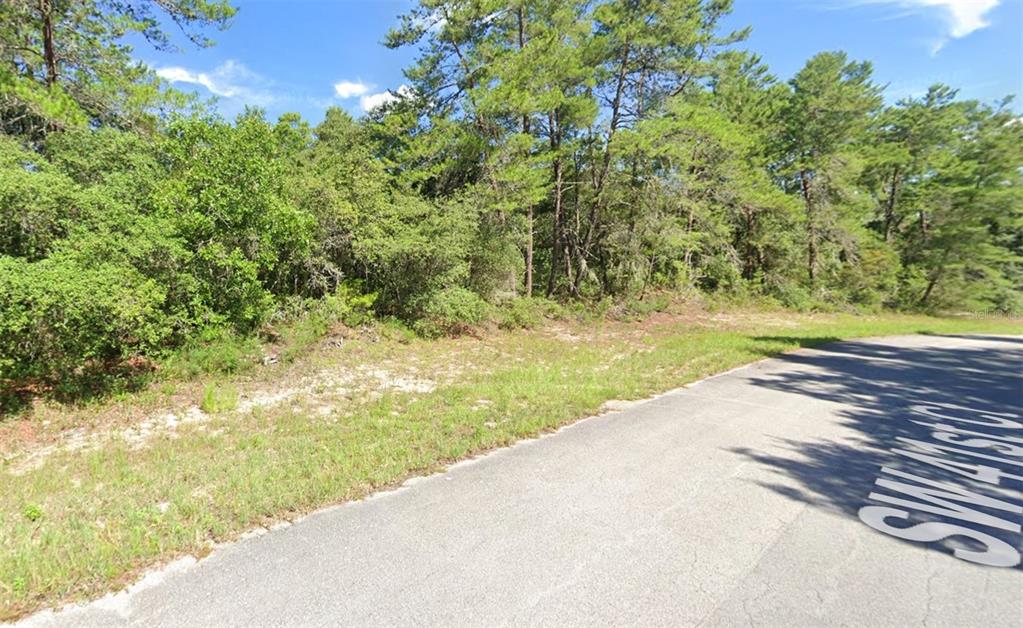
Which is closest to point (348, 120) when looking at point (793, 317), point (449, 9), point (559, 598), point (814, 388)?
point (449, 9)

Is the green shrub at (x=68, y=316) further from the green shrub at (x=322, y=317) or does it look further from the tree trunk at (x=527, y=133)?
the tree trunk at (x=527, y=133)

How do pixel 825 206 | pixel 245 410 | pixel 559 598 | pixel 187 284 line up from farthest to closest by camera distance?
1. pixel 825 206
2. pixel 187 284
3. pixel 245 410
4. pixel 559 598

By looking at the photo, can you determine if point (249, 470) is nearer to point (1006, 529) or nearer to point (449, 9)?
point (1006, 529)

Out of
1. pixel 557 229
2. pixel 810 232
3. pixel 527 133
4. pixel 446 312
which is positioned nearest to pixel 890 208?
pixel 810 232

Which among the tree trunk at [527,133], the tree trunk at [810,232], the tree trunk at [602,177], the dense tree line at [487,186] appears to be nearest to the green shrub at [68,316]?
the dense tree line at [487,186]

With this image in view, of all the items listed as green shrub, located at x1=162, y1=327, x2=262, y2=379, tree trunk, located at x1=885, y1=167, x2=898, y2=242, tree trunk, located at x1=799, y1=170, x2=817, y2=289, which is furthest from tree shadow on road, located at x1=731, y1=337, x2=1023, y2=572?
tree trunk, located at x1=885, y1=167, x2=898, y2=242

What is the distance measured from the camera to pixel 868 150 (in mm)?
24016

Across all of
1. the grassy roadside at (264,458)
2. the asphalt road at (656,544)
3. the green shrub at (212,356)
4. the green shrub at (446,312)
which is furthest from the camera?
the green shrub at (446,312)

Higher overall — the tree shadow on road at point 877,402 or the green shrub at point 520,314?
the green shrub at point 520,314

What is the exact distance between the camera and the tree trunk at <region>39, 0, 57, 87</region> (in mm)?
7613

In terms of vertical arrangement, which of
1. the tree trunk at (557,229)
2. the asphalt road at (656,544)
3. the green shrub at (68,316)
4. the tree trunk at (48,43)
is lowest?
the asphalt road at (656,544)

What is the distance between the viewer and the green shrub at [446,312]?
1033 cm

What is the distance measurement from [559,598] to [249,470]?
111 inches

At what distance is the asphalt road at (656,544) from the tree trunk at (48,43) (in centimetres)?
1007
